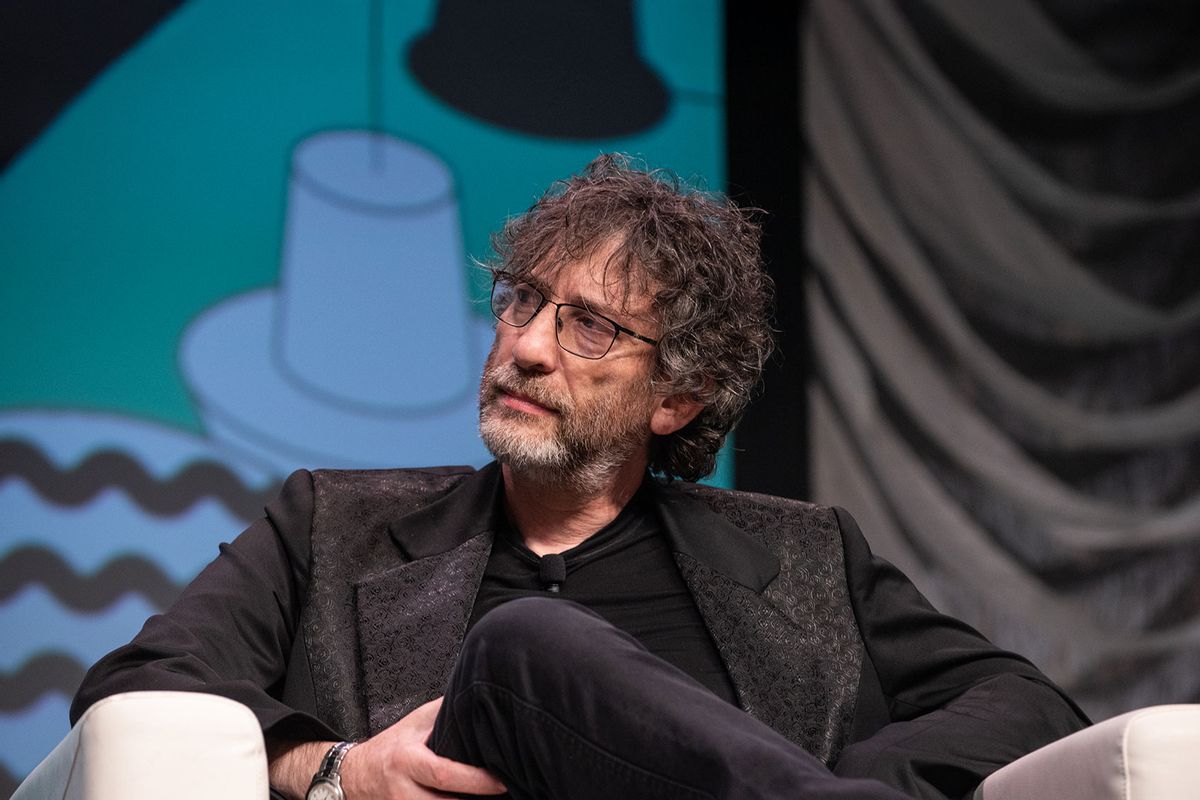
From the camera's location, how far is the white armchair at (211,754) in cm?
112

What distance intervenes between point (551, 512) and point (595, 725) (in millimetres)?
679

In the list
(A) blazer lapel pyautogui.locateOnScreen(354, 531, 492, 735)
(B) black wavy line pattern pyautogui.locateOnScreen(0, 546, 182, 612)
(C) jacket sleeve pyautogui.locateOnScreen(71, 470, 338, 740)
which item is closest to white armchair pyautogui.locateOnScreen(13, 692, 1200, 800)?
(C) jacket sleeve pyautogui.locateOnScreen(71, 470, 338, 740)

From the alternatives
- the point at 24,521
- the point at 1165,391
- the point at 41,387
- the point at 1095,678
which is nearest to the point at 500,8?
the point at 41,387

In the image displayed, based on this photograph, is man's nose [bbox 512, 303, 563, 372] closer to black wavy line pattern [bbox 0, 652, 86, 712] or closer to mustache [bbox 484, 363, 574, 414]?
mustache [bbox 484, 363, 574, 414]

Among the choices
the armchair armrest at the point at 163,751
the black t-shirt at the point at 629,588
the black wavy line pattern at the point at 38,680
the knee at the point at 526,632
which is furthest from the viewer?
the black wavy line pattern at the point at 38,680

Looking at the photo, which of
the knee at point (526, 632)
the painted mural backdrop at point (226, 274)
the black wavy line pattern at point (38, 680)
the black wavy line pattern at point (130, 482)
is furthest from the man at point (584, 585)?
the black wavy line pattern at point (38, 680)

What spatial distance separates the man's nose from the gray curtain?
1.44 m

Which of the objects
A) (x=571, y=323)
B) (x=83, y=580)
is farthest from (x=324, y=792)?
(x=83, y=580)

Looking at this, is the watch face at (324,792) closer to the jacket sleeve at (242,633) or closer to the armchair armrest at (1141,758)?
the jacket sleeve at (242,633)

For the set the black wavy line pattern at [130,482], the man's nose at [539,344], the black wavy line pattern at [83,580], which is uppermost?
the man's nose at [539,344]

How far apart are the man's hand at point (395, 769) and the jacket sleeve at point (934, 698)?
45 centimetres

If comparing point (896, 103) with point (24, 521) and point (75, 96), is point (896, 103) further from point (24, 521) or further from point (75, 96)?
point (24, 521)

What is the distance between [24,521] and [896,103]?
2.21 m

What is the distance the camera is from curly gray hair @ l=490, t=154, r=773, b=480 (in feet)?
6.31
